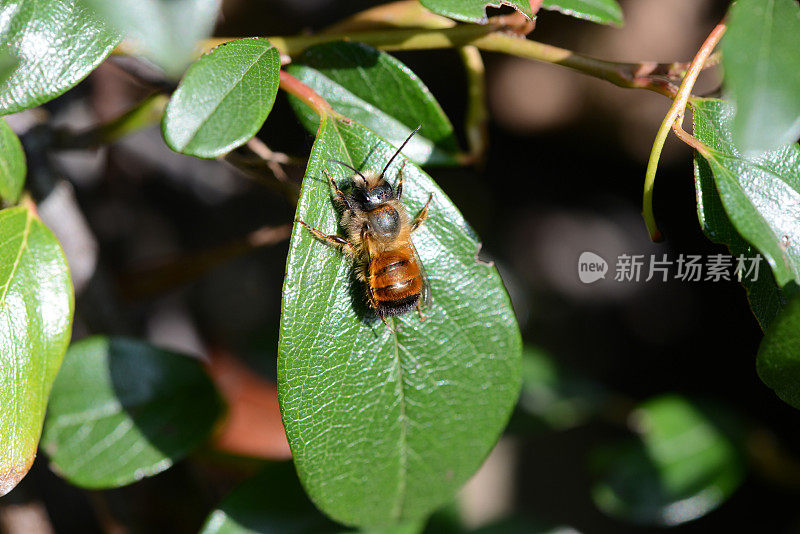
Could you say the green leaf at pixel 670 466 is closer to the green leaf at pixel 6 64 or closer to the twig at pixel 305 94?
the twig at pixel 305 94

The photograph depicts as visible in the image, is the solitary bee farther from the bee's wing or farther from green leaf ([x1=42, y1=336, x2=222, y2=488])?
green leaf ([x1=42, y1=336, x2=222, y2=488])

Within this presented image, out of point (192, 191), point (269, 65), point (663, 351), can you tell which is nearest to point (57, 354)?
point (269, 65)

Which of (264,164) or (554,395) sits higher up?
(264,164)

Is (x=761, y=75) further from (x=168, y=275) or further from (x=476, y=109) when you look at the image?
(x=168, y=275)

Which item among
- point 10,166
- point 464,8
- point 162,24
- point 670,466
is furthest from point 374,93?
point 670,466

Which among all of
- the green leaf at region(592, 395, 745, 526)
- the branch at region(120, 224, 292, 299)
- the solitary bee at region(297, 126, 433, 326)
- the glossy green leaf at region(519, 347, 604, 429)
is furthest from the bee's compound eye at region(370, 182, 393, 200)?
the green leaf at region(592, 395, 745, 526)

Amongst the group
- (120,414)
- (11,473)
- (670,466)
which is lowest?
(670,466)
